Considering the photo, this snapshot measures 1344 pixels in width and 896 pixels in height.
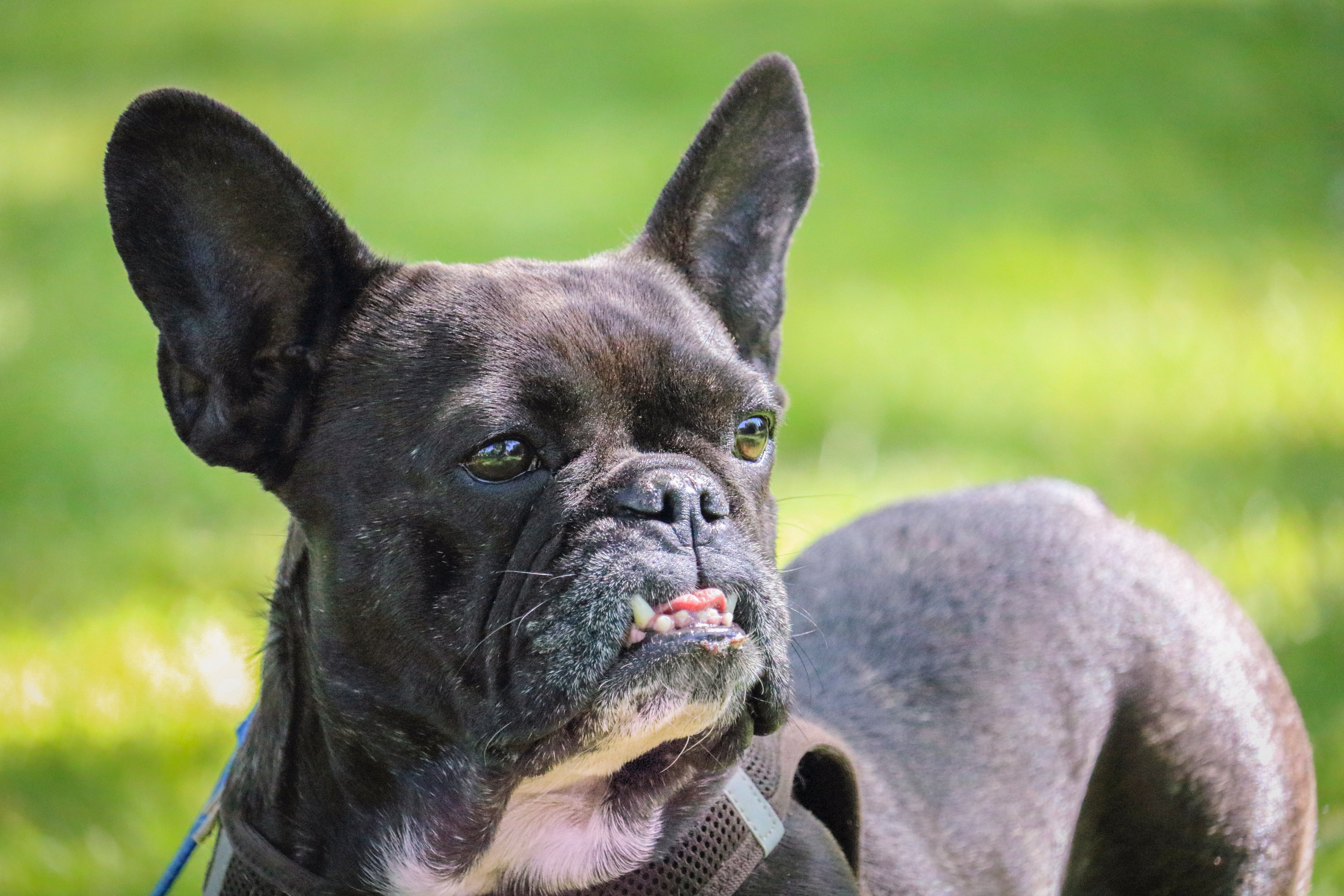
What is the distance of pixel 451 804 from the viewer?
11.6 feet

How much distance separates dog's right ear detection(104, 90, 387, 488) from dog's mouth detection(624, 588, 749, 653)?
1.06 m

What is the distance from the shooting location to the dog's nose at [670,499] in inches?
133

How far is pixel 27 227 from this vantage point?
47.5ft

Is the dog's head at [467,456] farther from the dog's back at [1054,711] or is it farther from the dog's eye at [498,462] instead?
the dog's back at [1054,711]

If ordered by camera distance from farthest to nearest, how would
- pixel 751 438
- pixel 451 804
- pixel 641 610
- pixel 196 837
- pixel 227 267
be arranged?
pixel 196 837, pixel 751 438, pixel 227 267, pixel 451 804, pixel 641 610

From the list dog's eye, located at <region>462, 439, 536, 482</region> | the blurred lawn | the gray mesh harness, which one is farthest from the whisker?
the blurred lawn

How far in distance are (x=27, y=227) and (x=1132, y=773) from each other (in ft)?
41.9

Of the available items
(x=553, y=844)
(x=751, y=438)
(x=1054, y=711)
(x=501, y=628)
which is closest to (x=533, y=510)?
(x=501, y=628)

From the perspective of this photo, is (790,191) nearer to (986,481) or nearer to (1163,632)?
(1163,632)

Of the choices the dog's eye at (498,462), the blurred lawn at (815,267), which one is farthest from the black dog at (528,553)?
the blurred lawn at (815,267)

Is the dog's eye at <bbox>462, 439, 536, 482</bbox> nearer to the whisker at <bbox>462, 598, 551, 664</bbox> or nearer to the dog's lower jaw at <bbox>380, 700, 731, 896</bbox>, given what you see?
the whisker at <bbox>462, 598, 551, 664</bbox>

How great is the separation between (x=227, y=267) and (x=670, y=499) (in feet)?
4.21

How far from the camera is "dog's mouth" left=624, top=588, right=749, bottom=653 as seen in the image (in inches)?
Answer: 130

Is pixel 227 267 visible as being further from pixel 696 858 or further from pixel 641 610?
pixel 696 858
